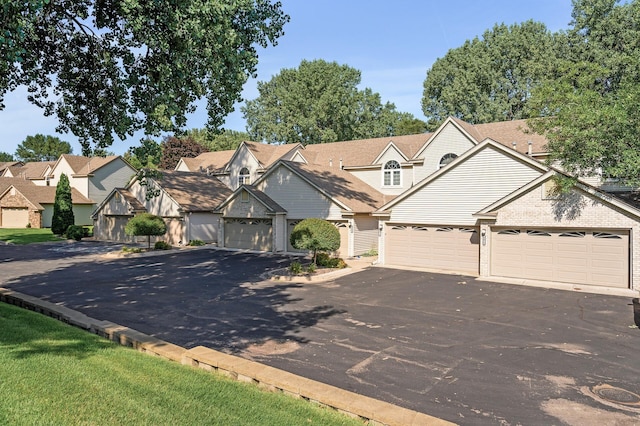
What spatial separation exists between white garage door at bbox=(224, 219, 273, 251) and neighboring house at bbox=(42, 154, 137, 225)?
26.7 meters

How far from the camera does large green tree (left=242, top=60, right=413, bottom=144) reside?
56.2 m

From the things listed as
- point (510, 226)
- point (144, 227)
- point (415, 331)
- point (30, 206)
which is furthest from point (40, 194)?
point (415, 331)

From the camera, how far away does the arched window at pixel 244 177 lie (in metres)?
39.4

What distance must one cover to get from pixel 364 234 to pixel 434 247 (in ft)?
20.9

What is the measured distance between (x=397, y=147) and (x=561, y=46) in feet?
77.0

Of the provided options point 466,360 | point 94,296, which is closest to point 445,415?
point 466,360

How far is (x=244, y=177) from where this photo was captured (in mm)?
39688

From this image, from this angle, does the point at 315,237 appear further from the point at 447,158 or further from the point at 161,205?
the point at 161,205

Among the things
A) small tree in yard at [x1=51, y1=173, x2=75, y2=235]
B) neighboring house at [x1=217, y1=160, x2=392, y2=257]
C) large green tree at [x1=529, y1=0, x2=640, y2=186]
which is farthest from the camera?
small tree in yard at [x1=51, y1=173, x2=75, y2=235]

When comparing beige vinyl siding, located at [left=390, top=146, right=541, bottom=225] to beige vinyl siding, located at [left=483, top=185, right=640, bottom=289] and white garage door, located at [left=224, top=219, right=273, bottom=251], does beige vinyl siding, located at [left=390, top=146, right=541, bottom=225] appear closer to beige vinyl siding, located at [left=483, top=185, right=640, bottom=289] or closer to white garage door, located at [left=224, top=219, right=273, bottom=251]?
beige vinyl siding, located at [left=483, top=185, right=640, bottom=289]

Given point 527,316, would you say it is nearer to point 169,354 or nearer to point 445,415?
point 445,415

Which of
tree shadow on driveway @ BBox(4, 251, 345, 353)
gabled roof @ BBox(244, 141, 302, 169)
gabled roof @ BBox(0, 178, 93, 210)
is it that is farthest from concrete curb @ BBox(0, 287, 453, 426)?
gabled roof @ BBox(0, 178, 93, 210)

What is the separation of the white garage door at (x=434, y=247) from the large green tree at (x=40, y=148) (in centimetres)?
9963

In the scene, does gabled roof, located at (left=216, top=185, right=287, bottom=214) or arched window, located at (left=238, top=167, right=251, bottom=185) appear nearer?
gabled roof, located at (left=216, top=185, right=287, bottom=214)
